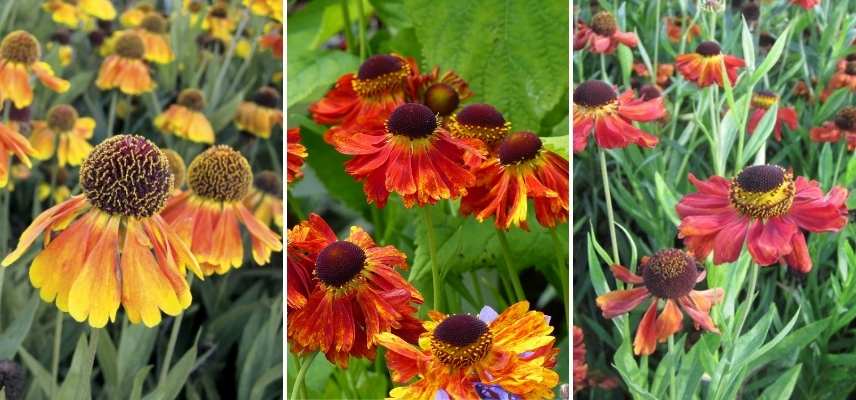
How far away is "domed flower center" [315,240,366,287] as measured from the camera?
427mm

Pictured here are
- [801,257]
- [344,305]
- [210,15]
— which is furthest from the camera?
[210,15]

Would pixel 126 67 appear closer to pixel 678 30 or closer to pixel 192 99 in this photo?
pixel 192 99

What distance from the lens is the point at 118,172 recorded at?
1.42 feet

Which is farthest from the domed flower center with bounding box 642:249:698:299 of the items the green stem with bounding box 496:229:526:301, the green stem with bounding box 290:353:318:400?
the green stem with bounding box 290:353:318:400

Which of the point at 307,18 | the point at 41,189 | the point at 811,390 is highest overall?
the point at 307,18

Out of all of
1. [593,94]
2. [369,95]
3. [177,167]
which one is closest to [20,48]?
[177,167]

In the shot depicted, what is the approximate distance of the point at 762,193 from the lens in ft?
1.70

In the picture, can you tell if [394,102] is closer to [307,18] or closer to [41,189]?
[307,18]

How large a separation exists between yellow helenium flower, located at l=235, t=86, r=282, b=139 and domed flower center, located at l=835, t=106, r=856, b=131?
365 millimetres

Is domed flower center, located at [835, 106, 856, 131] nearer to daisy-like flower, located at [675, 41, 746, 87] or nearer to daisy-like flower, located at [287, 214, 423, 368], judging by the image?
daisy-like flower, located at [675, 41, 746, 87]

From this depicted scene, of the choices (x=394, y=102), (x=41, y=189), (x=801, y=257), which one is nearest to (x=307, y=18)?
(x=394, y=102)

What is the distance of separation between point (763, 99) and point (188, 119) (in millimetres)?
374

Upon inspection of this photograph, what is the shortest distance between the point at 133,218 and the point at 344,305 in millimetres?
110

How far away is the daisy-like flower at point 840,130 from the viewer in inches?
23.1
